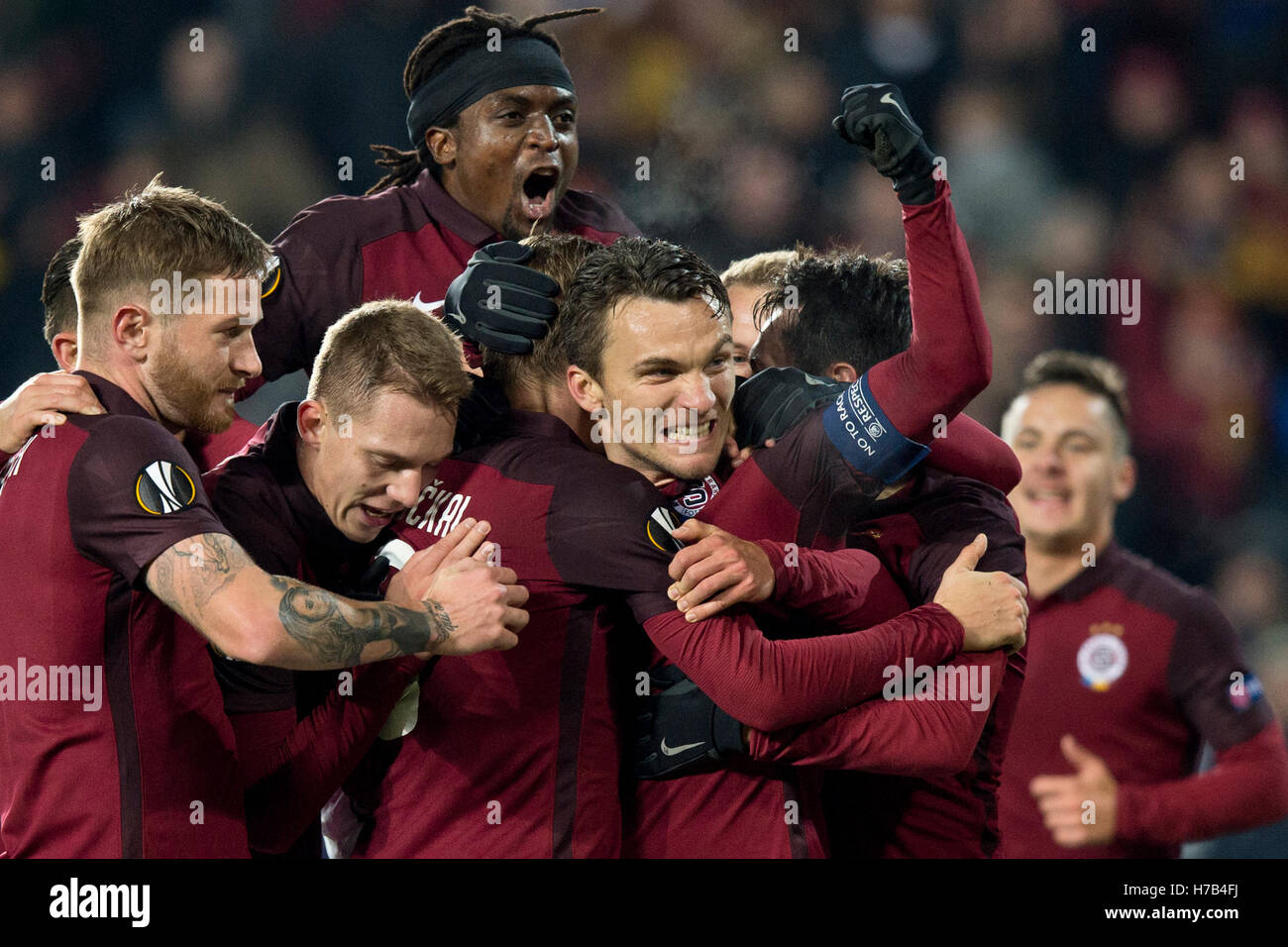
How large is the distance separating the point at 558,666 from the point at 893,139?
0.98 metres

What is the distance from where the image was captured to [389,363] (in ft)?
7.41

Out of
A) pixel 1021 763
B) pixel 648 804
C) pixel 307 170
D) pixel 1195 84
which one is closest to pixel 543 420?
pixel 648 804

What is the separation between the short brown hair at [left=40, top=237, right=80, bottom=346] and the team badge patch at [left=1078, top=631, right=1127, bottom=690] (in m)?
2.92

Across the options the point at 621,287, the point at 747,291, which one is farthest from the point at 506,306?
the point at 747,291

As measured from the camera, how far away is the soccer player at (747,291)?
325 centimetres

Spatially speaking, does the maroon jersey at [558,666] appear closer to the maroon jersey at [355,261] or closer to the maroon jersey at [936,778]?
the maroon jersey at [936,778]

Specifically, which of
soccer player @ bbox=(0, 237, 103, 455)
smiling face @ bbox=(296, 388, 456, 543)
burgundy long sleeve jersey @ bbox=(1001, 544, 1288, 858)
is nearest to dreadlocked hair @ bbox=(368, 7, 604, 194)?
smiling face @ bbox=(296, 388, 456, 543)

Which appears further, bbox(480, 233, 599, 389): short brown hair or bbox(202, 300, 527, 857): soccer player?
bbox(480, 233, 599, 389): short brown hair

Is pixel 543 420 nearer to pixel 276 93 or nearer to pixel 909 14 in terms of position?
pixel 276 93

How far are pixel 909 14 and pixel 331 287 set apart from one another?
3.37 metres

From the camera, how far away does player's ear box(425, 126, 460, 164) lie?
11.3 feet

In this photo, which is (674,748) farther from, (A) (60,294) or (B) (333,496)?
(A) (60,294)

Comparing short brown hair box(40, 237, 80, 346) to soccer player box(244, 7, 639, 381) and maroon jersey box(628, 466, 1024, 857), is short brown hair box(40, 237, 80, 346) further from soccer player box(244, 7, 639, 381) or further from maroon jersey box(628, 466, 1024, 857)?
maroon jersey box(628, 466, 1024, 857)
